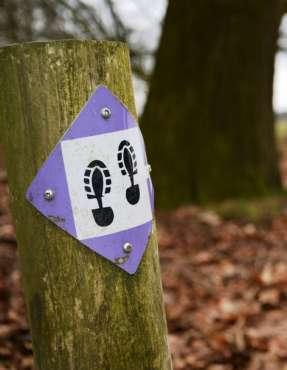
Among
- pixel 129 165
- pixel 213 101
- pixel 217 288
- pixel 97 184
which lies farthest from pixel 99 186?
pixel 213 101

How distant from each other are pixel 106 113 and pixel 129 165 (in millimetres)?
147

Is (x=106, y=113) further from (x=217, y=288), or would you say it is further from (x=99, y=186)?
(x=217, y=288)

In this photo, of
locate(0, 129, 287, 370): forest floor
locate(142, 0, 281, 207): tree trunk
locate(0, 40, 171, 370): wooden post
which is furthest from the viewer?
locate(142, 0, 281, 207): tree trunk

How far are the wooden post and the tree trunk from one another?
12.4 ft

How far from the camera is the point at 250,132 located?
547 cm

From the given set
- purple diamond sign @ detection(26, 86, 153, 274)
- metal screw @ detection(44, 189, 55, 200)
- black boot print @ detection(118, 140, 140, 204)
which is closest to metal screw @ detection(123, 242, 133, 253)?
purple diamond sign @ detection(26, 86, 153, 274)

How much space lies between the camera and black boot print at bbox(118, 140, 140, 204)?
1602 mm

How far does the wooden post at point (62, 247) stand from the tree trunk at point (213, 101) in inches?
148

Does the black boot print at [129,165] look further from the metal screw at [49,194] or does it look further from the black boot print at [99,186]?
the metal screw at [49,194]

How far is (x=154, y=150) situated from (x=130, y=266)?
3958mm

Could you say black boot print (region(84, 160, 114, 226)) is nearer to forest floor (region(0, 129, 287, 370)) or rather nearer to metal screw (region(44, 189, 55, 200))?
metal screw (region(44, 189, 55, 200))

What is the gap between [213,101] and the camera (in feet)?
17.6

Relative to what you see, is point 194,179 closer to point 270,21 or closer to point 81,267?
point 270,21

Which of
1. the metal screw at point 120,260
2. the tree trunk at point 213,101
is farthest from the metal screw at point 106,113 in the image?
the tree trunk at point 213,101
